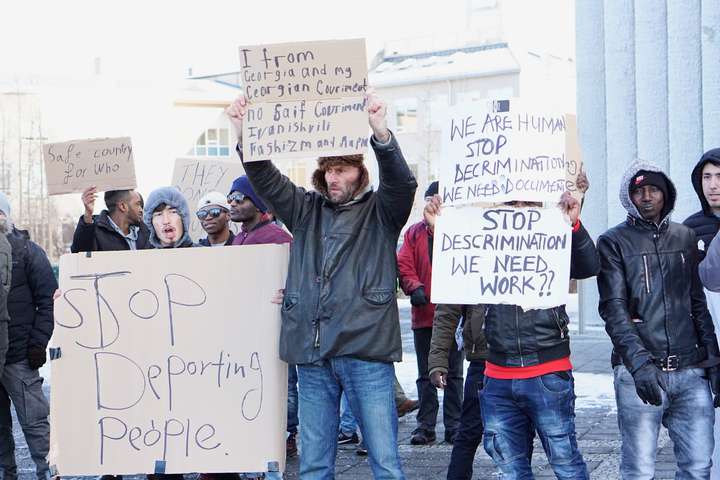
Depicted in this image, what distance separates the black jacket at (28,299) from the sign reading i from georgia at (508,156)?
3036 mm

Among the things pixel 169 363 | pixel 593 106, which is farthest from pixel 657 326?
pixel 593 106

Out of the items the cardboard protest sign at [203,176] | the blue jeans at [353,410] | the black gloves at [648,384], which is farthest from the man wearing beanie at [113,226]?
the black gloves at [648,384]

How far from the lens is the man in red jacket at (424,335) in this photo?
764cm

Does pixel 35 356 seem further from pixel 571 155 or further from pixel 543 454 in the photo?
pixel 571 155

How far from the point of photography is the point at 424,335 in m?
7.96

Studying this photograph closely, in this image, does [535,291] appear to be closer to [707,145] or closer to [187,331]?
[187,331]

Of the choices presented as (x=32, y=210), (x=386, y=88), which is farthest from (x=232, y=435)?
(x=386, y=88)

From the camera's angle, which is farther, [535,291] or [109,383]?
[109,383]

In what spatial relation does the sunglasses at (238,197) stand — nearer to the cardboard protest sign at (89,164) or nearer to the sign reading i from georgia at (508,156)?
the cardboard protest sign at (89,164)

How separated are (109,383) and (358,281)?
4.75ft

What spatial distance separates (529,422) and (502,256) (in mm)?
798

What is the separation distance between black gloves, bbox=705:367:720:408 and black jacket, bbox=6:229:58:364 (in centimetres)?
390

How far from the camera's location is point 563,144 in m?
4.70

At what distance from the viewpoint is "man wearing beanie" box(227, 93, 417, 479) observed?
4668 mm
